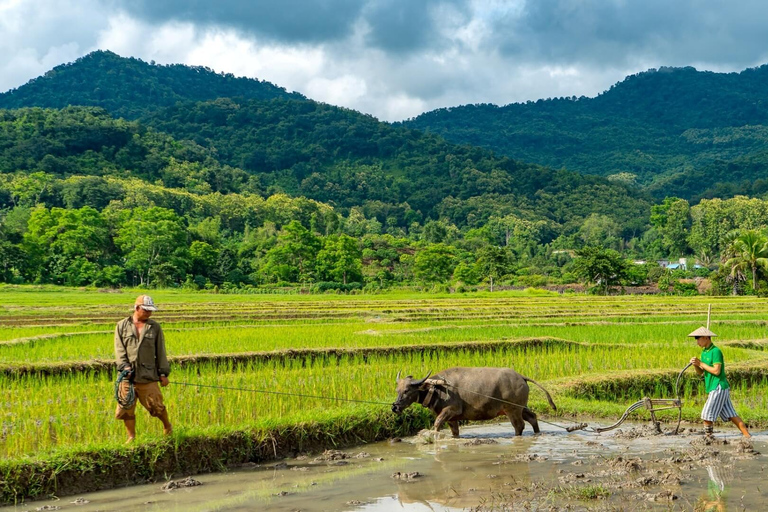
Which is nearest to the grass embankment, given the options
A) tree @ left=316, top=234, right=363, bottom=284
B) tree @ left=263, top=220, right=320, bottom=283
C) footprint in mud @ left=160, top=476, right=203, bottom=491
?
footprint in mud @ left=160, top=476, right=203, bottom=491

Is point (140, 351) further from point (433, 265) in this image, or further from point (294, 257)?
point (294, 257)

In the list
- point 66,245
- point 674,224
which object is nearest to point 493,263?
point 66,245

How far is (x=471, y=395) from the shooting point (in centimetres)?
927

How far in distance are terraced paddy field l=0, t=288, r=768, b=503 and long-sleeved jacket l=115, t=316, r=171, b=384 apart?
67 cm

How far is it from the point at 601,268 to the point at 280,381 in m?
45.5

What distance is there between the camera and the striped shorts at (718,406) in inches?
340

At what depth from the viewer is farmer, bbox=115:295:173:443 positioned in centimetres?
768

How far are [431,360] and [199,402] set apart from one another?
615 centimetres

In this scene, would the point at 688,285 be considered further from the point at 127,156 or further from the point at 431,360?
the point at 127,156

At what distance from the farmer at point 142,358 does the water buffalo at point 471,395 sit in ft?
9.48

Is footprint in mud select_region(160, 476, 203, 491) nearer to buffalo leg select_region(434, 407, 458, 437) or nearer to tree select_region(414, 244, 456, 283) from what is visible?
buffalo leg select_region(434, 407, 458, 437)

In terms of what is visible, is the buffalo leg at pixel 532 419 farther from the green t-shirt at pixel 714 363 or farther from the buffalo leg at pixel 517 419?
the green t-shirt at pixel 714 363

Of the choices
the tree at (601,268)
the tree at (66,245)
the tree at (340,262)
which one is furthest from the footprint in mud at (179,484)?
the tree at (66,245)

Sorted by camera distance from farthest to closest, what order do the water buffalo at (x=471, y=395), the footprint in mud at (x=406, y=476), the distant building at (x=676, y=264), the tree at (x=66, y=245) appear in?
1. the distant building at (x=676, y=264)
2. the tree at (x=66, y=245)
3. the water buffalo at (x=471, y=395)
4. the footprint in mud at (x=406, y=476)
